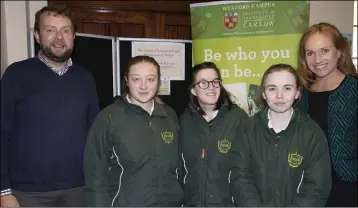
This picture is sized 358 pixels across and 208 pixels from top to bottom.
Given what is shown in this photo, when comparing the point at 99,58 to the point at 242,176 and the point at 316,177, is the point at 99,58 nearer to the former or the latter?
the point at 242,176

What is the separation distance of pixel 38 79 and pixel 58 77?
110 mm

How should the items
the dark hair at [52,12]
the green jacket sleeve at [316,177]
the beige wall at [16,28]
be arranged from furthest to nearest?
the beige wall at [16,28] → the dark hair at [52,12] → the green jacket sleeve at [316,177]

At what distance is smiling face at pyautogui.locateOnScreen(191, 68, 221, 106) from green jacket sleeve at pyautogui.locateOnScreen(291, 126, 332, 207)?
0.56 metres

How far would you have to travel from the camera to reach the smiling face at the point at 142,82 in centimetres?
189

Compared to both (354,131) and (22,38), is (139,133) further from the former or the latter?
(22,38)

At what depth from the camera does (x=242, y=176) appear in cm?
179

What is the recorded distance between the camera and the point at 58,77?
2.07 meters

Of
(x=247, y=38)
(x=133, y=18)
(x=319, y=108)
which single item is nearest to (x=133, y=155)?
(x=319, y=108)

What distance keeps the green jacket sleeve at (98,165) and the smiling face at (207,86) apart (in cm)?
52

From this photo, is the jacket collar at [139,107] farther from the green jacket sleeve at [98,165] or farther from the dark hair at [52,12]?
the dark hair at [52,12]

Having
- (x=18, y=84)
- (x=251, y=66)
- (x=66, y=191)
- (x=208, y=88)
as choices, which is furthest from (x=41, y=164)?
(x=251, y=66)

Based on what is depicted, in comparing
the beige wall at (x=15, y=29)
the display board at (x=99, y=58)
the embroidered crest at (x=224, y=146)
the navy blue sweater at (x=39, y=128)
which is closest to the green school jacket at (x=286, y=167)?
the embroidered crest at (x=224, y=146)

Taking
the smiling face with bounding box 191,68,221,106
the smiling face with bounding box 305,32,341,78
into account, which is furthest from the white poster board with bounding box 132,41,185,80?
the smiling face with bounding box 305,32,341,78

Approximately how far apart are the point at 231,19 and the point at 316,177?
1541 millimetres
